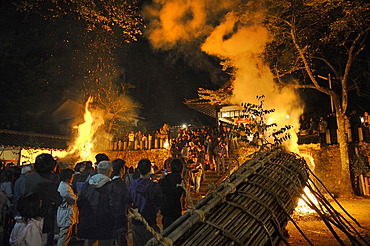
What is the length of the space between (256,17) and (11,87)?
61.9ft

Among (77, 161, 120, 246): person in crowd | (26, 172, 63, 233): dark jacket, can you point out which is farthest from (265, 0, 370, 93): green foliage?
Answer: (26, 172, 63, 233): dark jacket

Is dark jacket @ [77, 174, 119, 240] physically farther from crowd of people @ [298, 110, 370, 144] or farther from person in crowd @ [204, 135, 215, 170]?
crowd of people @ [298, 110, 370, 144]

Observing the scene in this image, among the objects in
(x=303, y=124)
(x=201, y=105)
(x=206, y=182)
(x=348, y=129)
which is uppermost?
(x=201, y=105)

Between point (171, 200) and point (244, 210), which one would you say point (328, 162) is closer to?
point (171, 200)

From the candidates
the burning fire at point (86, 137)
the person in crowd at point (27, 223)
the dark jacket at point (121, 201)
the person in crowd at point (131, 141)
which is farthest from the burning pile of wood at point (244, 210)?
the burning fire at point (86, 137)

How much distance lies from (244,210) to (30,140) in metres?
17.4

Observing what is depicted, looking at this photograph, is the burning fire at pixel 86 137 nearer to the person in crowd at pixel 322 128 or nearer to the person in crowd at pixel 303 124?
the person in crowd at pixel 303 124

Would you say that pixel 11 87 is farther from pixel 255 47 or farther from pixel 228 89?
pixel 255 47

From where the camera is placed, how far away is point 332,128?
14.6 metres

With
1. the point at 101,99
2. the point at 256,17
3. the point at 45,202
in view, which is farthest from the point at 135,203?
the point at 101,99

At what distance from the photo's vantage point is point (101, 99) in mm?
21422

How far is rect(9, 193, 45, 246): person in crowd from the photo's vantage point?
3418mm

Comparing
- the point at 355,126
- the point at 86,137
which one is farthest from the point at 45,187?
the point at 86,137

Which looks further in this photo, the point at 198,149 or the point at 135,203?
the point at 198,149
